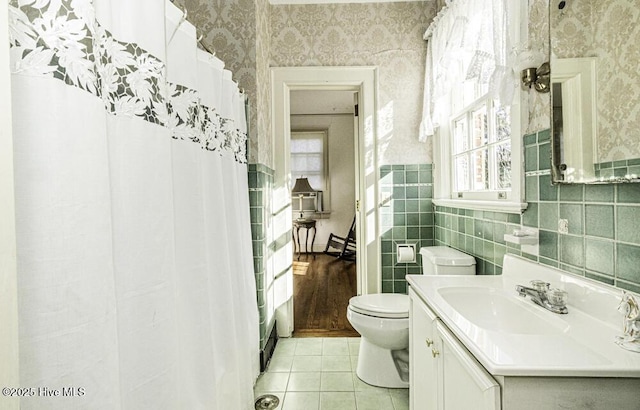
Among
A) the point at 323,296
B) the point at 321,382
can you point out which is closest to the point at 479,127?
the point at 321,382

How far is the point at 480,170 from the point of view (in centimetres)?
201

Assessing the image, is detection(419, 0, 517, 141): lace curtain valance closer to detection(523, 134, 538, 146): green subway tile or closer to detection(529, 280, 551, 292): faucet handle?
detection(523, 134, 538, 146): green subway tile

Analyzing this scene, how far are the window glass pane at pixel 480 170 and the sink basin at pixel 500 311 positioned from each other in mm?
897

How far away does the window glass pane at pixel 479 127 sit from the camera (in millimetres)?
1918

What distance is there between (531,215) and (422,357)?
2.37 feet

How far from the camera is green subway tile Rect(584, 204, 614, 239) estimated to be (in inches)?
37.0

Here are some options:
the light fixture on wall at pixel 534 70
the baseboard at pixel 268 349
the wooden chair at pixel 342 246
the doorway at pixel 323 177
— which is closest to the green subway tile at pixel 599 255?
the light fixture on wall at pixel 534 70

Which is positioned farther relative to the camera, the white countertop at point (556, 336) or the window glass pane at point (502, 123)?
the window glass pane at point (502, 123)

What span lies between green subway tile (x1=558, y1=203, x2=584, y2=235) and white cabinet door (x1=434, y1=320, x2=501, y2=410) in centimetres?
55

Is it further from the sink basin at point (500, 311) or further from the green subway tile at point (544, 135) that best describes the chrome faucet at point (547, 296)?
the green subway tile at point (544, 135)

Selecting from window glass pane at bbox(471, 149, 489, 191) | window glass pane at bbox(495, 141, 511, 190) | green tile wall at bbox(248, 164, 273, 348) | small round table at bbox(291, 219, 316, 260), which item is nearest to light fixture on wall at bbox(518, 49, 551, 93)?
window glass pane at bbox(495, 141, 511, 190)

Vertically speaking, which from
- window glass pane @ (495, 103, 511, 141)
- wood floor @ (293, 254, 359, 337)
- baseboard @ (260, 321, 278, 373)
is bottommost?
wood floor @ (293, 254, 359, 337)

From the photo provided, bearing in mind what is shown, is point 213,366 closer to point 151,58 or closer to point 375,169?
point 151,58

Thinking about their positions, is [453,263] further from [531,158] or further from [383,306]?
[531,158]
